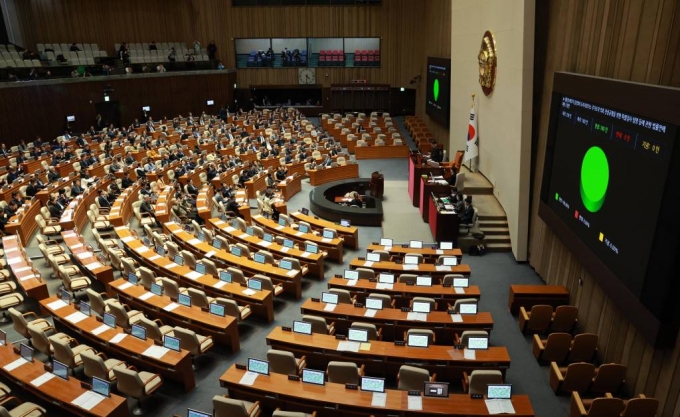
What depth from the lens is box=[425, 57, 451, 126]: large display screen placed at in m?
21.1

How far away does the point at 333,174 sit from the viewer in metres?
19.8

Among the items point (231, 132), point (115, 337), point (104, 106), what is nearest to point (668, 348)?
point (115, 337)

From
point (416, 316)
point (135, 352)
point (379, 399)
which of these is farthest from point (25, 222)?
point (379, 399)

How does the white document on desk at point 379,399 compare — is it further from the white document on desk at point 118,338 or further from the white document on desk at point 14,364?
the white document on desk at point 14,364

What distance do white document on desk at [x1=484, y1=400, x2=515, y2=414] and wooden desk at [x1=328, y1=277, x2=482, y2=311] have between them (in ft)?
10.2

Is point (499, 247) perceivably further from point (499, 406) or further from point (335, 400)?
point (335, 400)

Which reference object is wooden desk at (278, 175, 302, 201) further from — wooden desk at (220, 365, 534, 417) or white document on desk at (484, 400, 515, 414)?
white document on desk at (484, 400, 515, 414)

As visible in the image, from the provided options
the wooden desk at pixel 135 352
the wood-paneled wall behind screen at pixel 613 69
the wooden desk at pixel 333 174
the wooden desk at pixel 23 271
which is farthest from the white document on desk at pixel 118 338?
the wooden desk at pixel 333 174

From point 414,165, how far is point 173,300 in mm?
9283

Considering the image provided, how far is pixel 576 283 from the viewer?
9031 millimetres

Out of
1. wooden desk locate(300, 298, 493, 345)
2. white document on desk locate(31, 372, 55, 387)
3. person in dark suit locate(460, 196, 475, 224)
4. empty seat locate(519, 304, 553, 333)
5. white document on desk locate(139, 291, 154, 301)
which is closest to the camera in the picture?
white document on desk locate(31, 372, 55, 387)

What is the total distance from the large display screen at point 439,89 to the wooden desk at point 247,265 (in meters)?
13.4

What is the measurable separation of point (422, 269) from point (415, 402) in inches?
174

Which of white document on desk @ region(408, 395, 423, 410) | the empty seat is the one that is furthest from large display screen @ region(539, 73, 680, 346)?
white document on desk @ region(408, 395, 423, 410)
